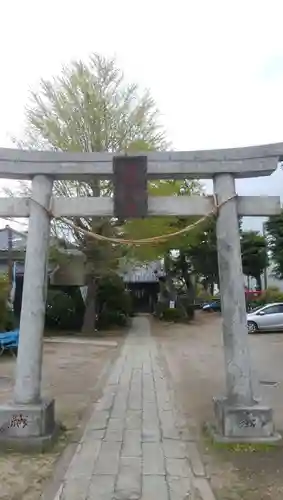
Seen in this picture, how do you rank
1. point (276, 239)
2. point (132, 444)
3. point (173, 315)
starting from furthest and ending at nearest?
point (173, 315), point (276, 239), point (132, 444)

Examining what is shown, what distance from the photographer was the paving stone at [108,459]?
539 cm

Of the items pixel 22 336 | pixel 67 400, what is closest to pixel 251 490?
pixel 22 336

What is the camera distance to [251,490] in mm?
4941

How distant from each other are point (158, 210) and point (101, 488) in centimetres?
346

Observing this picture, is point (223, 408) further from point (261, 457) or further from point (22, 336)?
point (22, 336)

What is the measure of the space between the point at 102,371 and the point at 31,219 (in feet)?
24.5

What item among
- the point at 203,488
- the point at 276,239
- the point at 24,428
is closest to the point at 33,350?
the point at 24,428

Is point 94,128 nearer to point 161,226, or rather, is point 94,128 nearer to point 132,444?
point 161,226

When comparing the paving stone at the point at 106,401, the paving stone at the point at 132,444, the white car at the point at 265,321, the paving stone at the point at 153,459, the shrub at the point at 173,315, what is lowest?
the paving stone at the point at 153,459

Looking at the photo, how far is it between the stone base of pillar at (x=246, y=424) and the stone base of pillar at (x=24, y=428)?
211cm

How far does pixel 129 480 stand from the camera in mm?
5105

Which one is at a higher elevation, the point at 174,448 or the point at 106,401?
the point at 106,401

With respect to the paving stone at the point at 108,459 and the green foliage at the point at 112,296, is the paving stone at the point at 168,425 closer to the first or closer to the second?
the paving stone at the point at 108,459

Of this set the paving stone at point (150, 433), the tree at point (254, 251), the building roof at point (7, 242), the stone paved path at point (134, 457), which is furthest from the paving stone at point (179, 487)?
the tree at point (254, 251)
